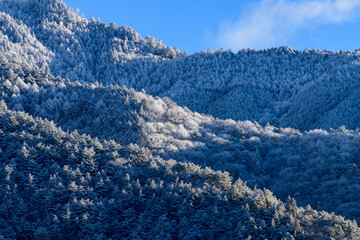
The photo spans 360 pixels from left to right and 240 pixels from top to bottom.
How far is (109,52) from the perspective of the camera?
154 meters

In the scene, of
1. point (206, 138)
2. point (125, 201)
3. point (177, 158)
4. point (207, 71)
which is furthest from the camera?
point (207, 71)

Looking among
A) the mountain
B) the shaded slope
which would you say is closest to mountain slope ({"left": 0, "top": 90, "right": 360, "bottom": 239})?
the mountain

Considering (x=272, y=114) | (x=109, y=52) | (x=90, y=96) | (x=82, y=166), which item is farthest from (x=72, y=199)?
(x=109, y=52)

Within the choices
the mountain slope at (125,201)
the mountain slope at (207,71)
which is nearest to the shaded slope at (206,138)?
the mountain slope at (125,201)

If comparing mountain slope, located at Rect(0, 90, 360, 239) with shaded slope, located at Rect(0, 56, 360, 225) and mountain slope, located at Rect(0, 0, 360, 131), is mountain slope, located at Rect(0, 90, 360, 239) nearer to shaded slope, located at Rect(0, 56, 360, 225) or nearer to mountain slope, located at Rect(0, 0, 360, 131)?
shaded slope, located at Rect(0, 56, 360, 225)

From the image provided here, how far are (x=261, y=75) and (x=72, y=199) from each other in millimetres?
108245

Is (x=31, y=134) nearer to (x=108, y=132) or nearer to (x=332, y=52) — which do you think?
(x=108, y=132)

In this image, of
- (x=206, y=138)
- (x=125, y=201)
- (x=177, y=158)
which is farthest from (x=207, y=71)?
(x=125, y=201)

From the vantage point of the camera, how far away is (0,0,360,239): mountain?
31.8 meters

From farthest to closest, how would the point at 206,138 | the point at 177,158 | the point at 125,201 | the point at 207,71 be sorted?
the point at 207,71
the point at 206,138
the point at 177,158
the point at 125,201

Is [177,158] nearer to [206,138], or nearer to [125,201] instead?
[206,138]

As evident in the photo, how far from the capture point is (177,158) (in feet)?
176

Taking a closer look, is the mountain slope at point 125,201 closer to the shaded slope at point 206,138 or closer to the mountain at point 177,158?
the mountain at point 177,158

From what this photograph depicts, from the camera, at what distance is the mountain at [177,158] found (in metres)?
31.8
